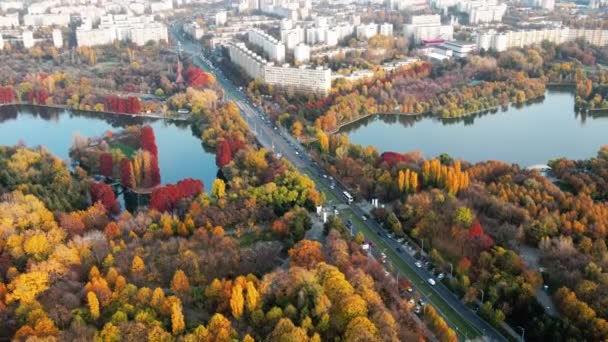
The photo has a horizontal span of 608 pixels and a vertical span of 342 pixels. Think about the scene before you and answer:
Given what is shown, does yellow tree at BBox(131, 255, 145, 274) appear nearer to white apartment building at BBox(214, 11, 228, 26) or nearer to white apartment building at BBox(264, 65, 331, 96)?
white apartment building at BBox(264, 65, 331, 96)

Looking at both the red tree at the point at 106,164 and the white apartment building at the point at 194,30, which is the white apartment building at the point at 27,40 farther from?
the red tree at the point at 106,164

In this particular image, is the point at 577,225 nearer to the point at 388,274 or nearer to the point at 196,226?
the point at 388,274

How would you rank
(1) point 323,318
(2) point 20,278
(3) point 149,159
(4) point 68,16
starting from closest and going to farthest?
(1) point 323,318 < (2) point 20,278 < (3) point 149,159 < (4) point 68,16

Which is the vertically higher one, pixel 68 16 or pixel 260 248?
pixel 68 16

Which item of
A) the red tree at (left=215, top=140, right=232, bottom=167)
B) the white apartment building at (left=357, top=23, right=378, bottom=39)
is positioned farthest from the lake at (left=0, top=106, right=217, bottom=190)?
the white apartment building at (left=357, top=23, right=378, bottom=39)

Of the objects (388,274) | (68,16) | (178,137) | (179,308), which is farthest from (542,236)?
(68,16)

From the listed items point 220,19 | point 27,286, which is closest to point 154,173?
point 27,286


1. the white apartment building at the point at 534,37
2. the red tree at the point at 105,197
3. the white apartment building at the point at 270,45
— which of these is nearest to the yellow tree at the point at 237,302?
the red tree at the point at 105,197
